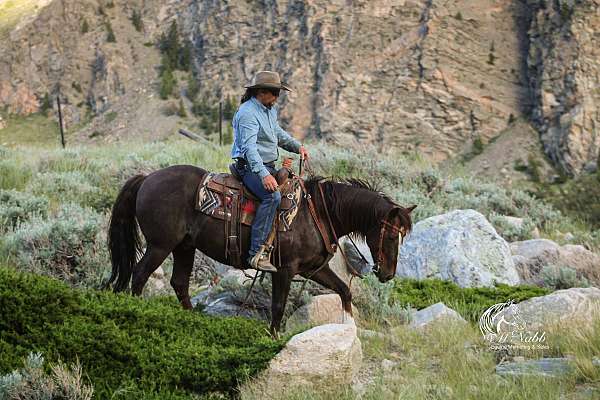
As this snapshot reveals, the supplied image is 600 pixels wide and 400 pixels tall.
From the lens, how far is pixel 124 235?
274 inches

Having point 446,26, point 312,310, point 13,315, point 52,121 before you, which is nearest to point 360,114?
point 446,26

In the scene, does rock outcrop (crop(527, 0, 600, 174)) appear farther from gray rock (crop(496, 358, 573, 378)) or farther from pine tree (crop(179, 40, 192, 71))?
gray rock (crop(496, 358, 573, 378))

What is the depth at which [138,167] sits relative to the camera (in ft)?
42.3

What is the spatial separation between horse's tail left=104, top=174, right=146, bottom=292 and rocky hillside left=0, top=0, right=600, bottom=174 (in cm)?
2819

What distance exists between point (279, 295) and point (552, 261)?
5.60 m

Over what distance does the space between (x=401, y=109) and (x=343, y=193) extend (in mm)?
30463

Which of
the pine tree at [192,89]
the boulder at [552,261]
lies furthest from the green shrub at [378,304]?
the pine tree at [192,89]

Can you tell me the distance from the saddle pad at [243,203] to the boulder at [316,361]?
6.09ft

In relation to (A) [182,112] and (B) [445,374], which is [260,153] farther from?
(A) [182,112]

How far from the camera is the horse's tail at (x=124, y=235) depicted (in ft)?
22.8

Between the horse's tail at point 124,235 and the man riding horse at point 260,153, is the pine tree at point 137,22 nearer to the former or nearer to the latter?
the horse's tail at point 124,235

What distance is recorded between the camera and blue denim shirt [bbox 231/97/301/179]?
6.13 metres

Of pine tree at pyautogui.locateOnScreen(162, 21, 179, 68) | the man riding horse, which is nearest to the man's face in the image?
the man riding horse

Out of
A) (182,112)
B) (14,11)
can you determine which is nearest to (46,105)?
(14,11)
